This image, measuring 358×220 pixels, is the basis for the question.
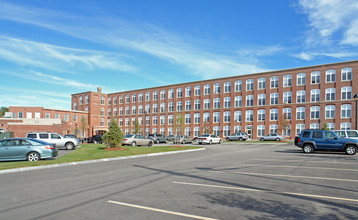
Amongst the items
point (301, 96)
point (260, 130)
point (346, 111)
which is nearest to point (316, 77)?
point (301, 96)

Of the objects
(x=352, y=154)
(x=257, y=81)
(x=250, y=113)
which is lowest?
(x=352, y=154)

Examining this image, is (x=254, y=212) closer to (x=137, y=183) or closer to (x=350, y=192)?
(x=350, y=192)

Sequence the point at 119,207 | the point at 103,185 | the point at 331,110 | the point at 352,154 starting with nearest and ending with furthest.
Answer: the point at 119,207, the point at 103,185, the point at 352,154, the point at 331,110

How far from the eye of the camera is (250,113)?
190ft

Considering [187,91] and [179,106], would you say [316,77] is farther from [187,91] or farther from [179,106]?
[179,106]

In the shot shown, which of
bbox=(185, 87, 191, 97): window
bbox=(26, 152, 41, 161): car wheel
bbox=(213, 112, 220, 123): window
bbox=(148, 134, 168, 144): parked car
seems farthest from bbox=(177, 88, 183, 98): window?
bbox=(26, 152, 41, 161): car wheel

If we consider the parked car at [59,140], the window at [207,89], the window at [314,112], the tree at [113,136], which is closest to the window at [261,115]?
the window at [314,112]

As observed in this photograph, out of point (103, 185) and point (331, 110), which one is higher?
point (331, 110)

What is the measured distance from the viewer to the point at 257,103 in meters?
57.3

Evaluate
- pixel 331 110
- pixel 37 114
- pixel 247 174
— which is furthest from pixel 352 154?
pixel 37 114

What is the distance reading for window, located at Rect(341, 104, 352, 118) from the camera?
47219 mm

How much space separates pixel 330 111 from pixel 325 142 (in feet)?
108

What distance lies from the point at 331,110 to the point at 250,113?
49.9 feet

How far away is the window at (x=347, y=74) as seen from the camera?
47469mm
